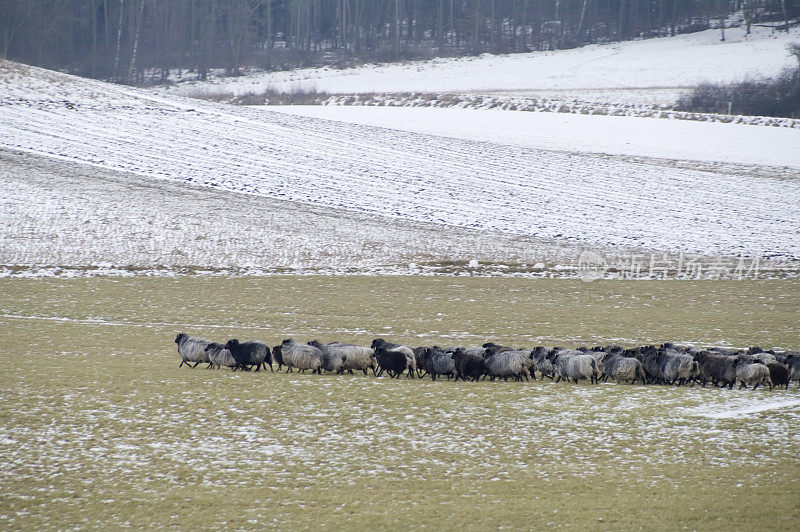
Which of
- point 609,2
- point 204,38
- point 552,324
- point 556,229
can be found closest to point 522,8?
point 609,2

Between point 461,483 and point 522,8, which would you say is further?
point 522,8

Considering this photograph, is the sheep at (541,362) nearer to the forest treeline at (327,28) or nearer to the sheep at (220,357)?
the sheep at (220,357)

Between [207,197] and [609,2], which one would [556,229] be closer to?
[207,197]

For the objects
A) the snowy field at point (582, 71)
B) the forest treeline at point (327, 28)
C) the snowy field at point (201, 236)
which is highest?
the forest treeline at point (327, 28)

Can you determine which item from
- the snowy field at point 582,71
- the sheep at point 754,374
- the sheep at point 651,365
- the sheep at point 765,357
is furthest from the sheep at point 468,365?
the snowy field at point 582,71

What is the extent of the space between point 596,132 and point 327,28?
6101 centimetres

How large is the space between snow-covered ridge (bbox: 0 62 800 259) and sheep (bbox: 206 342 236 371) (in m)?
21.1

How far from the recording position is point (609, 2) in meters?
103

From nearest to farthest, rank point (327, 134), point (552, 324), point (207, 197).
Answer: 1. point (552, 324)
2. point (207, 197)
3. point (327, 134)

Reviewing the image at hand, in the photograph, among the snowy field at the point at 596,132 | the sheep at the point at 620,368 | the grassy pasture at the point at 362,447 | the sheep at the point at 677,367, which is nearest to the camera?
the grassy pasture at the point at 362,447

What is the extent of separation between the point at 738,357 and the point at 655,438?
198 inches

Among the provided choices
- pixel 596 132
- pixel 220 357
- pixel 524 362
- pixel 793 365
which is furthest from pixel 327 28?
pixel 793 365

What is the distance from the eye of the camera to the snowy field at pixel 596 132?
50125 mm

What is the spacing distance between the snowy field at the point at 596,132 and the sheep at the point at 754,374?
1423 inches
